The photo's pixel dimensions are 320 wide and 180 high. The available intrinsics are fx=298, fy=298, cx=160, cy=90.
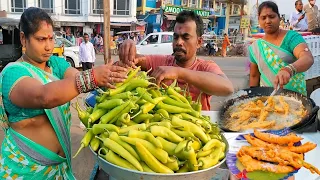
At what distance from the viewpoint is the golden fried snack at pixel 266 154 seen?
151 cm

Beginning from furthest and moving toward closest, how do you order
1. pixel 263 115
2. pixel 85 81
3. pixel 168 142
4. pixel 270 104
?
1. pixel 270 104
2. pixel 263 115
3. pixel 85 81
4. pixel 168 142

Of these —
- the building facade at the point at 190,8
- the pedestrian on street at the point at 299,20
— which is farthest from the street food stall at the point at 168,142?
the building facade at the point at 190,8

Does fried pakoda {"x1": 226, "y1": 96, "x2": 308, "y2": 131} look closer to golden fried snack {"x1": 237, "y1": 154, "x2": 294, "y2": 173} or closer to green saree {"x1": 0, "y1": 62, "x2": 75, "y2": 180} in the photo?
golden fried snack {"x1": 237, "y1": 154, "x2": 294, "y2": 173}

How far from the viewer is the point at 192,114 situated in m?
1.45

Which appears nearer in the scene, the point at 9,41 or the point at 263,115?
the point at 263,115

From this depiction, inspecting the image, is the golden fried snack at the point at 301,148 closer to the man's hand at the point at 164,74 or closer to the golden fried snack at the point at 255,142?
the golden fried snack at the point at 255,142

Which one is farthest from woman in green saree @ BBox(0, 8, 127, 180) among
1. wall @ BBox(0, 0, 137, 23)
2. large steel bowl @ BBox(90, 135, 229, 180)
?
wall @ BBox(0, 0, 137, 23)

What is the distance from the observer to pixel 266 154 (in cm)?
156

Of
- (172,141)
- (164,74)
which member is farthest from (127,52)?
(172,141)

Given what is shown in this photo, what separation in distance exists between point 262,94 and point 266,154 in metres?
1.20

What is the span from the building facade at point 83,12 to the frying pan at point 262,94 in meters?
30.7

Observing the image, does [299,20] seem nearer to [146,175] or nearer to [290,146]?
[290,146]

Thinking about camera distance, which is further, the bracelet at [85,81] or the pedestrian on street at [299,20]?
the pedestrian on street at [299,20]

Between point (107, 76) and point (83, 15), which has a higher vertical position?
point (83, 15)
